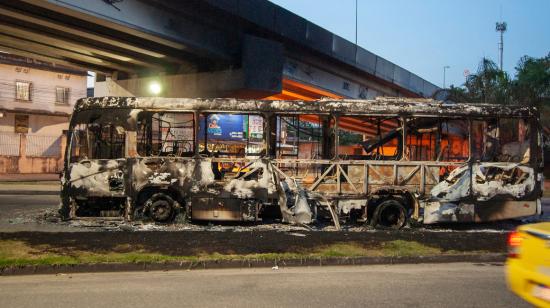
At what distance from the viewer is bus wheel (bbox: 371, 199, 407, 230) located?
11906mm

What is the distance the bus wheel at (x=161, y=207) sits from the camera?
1174cm

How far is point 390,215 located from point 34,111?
34.1m

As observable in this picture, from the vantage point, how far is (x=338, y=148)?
12055 millimetres

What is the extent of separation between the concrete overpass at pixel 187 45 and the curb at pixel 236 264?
9844mm

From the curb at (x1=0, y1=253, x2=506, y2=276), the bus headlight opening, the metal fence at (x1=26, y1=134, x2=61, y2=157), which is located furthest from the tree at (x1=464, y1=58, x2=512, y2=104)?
the metal fence at (x1=26, y1=134, x2=61, y2=157)

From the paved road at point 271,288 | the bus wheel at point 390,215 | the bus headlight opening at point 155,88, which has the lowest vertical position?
the paved road at point 271,288

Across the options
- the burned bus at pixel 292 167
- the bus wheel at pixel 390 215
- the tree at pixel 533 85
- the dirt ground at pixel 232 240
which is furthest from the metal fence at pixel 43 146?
the tree at pixel 533 85

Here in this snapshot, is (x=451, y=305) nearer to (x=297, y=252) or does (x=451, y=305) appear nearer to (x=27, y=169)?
(x=297, y=252)

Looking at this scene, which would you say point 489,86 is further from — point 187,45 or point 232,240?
point 232,240

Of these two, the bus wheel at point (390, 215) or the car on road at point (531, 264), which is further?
the bus wheel at point (390, 215)

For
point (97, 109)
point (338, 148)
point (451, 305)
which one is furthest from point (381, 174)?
point (97, 109)

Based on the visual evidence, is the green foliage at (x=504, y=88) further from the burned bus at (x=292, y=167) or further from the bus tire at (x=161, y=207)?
the bus tire at (x=161, y=207)

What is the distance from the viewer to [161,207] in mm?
11820

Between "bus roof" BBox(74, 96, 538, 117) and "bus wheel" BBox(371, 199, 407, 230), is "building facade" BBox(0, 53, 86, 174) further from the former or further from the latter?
"bus wheel" BBox(371, 199, 407, 230)
